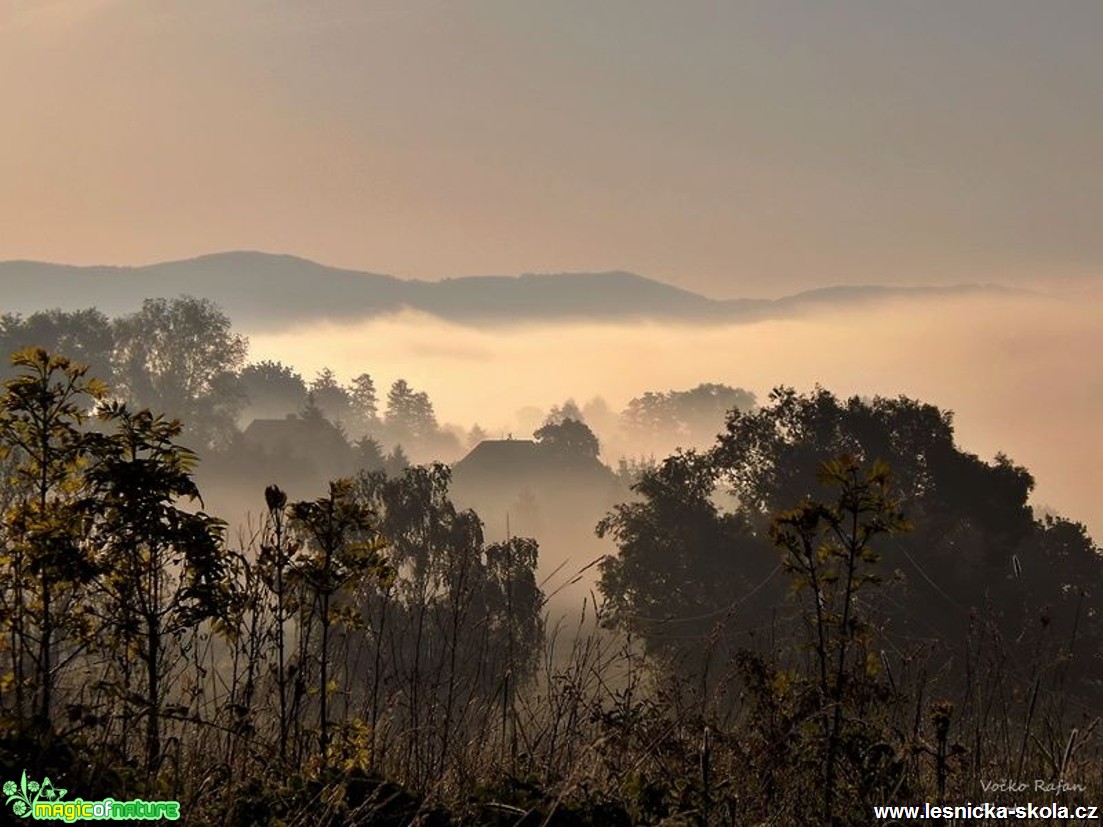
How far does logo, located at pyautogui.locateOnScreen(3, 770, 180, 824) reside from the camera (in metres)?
4.09

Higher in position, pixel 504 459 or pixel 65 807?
pixel 65 807

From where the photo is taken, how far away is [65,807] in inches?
163

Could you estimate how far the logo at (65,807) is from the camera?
4.09m

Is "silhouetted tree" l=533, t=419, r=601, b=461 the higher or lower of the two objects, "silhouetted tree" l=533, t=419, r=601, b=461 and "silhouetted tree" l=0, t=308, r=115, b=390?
the lower

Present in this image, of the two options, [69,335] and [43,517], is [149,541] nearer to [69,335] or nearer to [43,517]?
[43,517]

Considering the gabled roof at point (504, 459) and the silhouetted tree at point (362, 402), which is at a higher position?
the silhouetted tree at point (362, 402)

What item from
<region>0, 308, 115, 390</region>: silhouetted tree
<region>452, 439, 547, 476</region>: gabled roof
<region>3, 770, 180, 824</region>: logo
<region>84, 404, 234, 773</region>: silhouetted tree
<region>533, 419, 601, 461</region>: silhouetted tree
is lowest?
<region>452, 439, 547, 476</region>: gabled roof

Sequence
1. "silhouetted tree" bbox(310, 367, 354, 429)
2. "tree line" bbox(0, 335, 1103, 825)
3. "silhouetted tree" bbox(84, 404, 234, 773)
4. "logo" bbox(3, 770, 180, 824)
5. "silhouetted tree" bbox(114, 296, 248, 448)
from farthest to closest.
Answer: "silhouetted tree" bbox(310, 367, 354, 429) < "silhouetted tree" bbox(114, 296, 248, 448) < "silhouetted tree" bbox(84, 404, 234, 773) < "tree line" bbox(0, 335, 1103, 825) < "logo" bbox(3, 770, 180, 824)

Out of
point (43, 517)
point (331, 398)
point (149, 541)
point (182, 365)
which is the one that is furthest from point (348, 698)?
point (331, 398)

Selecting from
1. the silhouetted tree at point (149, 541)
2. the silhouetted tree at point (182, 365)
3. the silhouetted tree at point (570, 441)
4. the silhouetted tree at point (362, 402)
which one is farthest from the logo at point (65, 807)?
the silhouetted tree at point (362, 402)

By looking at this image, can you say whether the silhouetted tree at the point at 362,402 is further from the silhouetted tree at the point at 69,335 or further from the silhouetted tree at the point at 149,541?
the silhouetted tree at the point at 149,541

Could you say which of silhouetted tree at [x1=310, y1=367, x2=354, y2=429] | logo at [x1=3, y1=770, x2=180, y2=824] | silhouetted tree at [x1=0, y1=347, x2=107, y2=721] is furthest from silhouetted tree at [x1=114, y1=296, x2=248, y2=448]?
logo at [x1=3, y1=770, x2=180, y2=824]

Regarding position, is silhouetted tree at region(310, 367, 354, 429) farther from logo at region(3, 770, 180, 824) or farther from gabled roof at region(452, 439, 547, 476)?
logo at region(3, 770, 180, 824)

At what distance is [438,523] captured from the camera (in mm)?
44656
